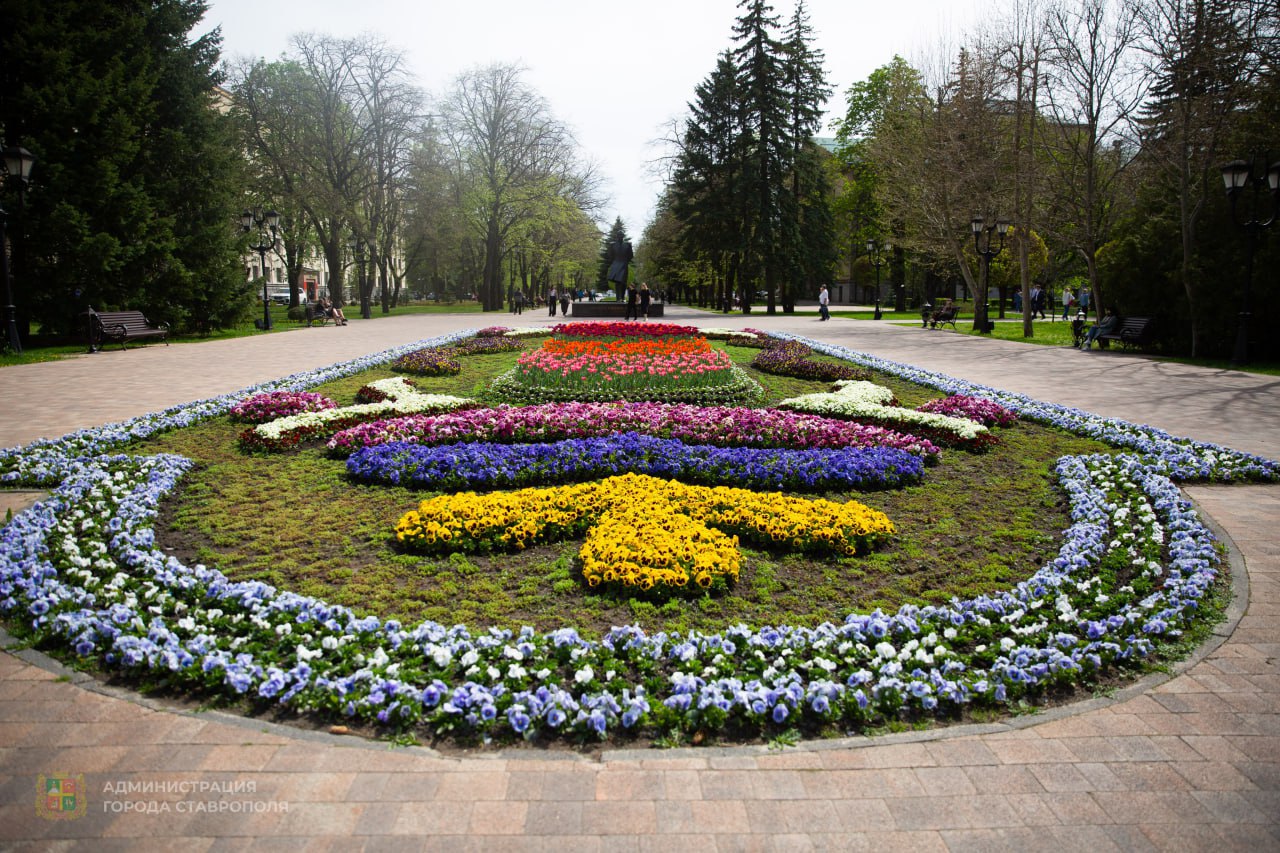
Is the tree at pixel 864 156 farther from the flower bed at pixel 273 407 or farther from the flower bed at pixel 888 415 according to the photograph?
the flower bed at pixel 273 407

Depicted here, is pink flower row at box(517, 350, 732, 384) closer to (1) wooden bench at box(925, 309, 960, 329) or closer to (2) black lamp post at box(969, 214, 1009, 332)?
(2) black lamp post at box(969, 214, 1009, 332)

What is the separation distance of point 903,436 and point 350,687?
6393mm

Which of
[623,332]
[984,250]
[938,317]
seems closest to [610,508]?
[623,332]

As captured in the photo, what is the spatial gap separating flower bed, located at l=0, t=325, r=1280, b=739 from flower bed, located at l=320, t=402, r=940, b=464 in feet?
9.82

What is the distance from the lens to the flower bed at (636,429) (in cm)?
786

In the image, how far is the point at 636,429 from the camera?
8414 millimetres

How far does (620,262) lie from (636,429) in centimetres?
2239

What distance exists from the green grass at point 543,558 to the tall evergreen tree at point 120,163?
1578cm

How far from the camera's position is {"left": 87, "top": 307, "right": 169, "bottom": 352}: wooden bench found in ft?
58.6

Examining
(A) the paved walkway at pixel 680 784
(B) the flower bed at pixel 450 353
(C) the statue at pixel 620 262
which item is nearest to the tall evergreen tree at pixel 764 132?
(C) the statue at pixel 620 262

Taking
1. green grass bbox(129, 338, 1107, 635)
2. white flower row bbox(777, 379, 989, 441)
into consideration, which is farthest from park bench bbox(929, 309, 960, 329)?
green grass bbox(129, 338, 1107, 635)

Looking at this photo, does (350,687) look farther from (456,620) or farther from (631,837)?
(631,837)

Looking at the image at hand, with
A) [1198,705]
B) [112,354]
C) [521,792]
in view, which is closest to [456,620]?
[521,792]

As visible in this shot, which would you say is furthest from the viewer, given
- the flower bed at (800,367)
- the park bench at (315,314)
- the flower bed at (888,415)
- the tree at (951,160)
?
the park bench at (315,314)
